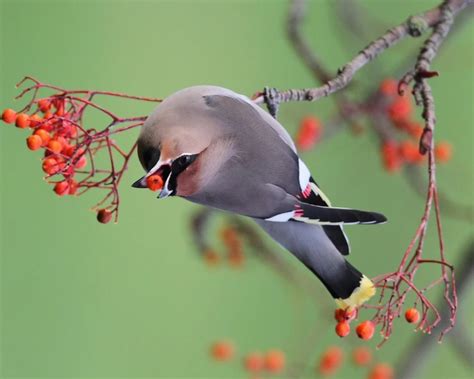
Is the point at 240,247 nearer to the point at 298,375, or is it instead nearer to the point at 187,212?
the point at 298,375

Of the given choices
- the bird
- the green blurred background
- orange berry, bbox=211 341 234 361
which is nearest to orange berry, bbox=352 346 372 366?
orange berry, bbox=211 341 234 361

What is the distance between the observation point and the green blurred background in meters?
1.93

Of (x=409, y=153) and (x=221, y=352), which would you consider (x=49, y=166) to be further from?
(x=221, y=352)

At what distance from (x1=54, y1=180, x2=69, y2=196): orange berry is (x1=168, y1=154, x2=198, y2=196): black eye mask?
129 mm

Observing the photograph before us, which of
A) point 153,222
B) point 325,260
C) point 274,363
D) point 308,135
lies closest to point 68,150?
point 325,260

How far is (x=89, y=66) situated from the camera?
6.51 feet

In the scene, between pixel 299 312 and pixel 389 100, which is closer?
pixel 389 100

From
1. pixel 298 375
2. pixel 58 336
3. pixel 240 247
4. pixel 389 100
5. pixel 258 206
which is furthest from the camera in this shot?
pixel 58 336

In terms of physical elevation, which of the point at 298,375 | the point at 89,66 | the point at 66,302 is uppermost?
the point at 89,66

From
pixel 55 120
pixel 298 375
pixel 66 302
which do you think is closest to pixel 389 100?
pixel 298 375

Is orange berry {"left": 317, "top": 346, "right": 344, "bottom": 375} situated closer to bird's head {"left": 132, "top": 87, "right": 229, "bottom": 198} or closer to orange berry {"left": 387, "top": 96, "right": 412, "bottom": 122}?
orange berry {"left": 387, "top": 96, "right": 412, "bottom": 122}

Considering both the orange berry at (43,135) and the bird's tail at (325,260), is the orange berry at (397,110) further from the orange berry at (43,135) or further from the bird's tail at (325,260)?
the orange berry at (43,135)

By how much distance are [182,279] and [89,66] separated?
2.19ft

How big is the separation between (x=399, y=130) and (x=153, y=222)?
0.93 m
